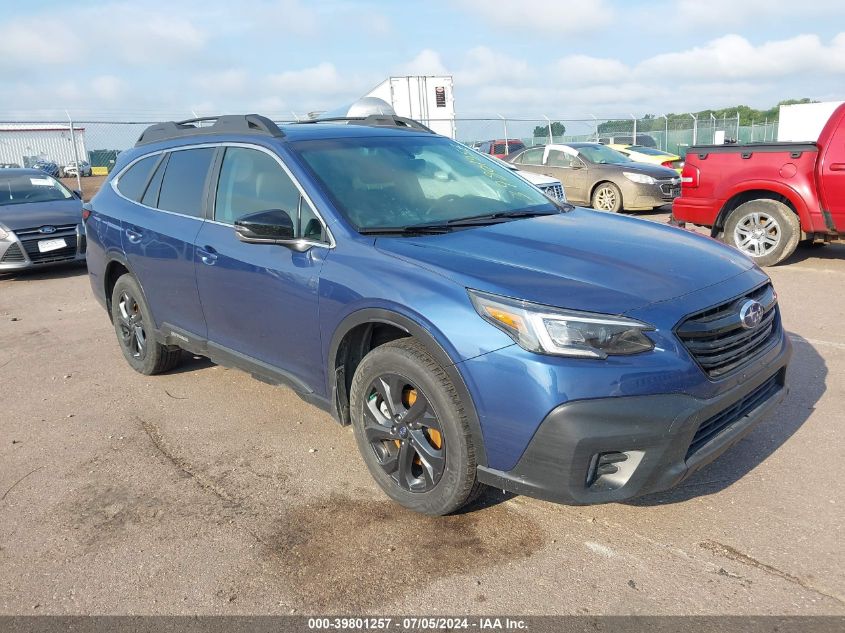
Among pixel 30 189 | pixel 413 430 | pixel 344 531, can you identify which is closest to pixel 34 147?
pixel 30 189

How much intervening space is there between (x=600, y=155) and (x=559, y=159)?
31.3 inches

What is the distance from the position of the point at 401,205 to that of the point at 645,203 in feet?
33.4

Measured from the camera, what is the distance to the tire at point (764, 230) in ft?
26.5

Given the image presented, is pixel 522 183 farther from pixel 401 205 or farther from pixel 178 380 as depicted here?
pixel 178 380

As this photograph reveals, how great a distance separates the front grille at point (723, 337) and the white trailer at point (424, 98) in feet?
71.9

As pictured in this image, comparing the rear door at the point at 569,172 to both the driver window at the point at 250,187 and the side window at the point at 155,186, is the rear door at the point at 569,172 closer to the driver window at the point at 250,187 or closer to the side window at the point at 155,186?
the side window at the point at 155,186

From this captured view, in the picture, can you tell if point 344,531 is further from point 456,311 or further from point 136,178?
point 136,178

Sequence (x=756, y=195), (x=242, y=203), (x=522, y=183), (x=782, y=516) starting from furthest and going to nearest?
1. (x=756, y=195)
2. (x=522, y=183)
3. (x=242, y=203)
4. (x=782, y=516)


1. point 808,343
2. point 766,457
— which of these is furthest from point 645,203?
point 766,457

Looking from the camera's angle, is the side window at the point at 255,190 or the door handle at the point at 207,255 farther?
the door handle at the point at 207,255

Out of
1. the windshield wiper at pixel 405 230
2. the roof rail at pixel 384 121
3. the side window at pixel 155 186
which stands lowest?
the windshield wiper at pixel 405 230

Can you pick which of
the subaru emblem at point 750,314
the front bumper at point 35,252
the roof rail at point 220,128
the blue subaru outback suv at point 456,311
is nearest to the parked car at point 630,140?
the front bumper at point 35,252

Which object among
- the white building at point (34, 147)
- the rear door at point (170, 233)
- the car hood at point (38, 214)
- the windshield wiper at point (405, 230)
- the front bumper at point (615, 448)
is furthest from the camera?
the white building at point (34, 147)

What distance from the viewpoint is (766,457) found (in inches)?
142
